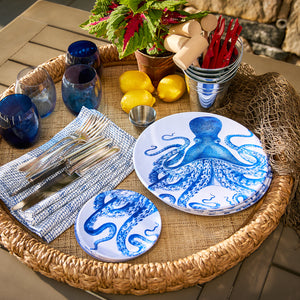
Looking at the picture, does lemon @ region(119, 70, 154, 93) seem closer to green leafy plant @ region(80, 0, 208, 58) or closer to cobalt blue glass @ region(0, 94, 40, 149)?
green leafy plant @ region(80, 0, 208, 58)

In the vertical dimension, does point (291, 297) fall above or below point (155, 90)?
below

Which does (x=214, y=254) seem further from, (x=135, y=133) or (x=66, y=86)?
(x=66, y=86)

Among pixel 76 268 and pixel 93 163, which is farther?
pixel 93 163

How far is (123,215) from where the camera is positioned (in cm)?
68

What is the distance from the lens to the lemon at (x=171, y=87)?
87 centimetres

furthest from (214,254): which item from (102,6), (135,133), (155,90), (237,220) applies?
(102,6)

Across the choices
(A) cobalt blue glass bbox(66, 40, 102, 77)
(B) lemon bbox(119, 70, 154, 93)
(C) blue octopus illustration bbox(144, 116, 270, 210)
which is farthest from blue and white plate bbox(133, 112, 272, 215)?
(A) cobalt blue glass bbox(66, 40, 102, 77)

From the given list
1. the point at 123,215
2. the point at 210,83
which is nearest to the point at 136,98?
the point at 210,83

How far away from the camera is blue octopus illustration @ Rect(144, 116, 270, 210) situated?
0.71m

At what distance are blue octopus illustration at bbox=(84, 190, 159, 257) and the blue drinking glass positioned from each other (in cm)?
27

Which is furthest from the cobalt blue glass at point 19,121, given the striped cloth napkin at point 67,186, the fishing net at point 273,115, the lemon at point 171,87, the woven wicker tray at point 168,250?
the fishing net at point 273,115

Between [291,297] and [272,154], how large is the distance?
258mm

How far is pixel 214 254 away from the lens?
0.62 meters

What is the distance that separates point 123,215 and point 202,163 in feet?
0.62
